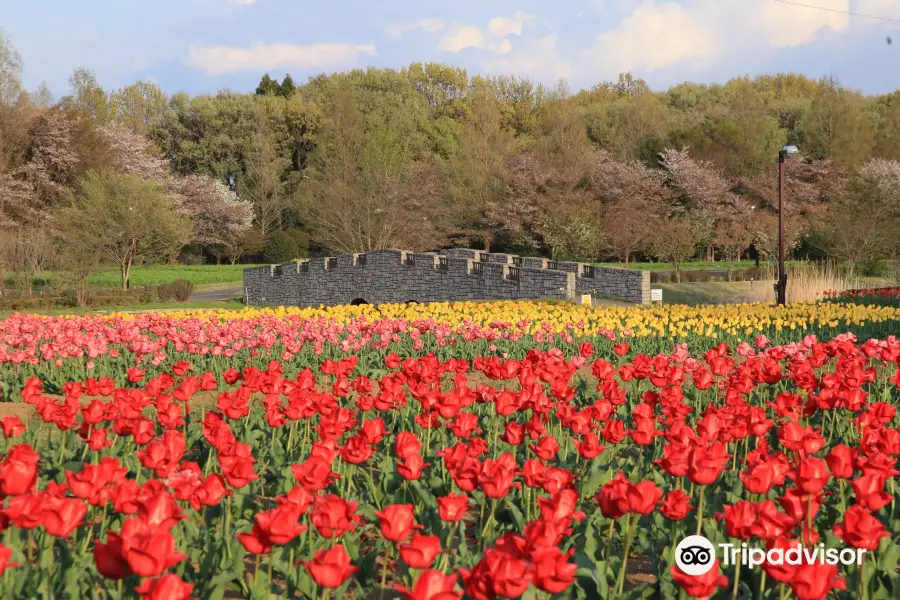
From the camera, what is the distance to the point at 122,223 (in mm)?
36438

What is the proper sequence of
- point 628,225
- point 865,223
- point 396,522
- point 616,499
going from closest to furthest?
point 396,522, point 616,499, point 865,223, point 628,225

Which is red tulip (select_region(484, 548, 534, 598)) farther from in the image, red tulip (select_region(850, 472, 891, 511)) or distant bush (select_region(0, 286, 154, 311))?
distant bush (select_region(0, 286, 154, 311))

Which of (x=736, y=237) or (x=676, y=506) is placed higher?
(x=736, y=237)

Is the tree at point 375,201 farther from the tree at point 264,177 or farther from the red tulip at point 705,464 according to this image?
the red tulip at point 705,464

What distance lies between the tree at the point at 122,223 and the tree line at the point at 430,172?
92 millimetres

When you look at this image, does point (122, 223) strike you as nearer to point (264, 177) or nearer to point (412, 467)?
point (264, 177)

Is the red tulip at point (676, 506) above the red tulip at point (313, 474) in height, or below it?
below

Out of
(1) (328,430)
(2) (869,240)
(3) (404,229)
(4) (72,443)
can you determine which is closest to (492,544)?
(1) (328,430)

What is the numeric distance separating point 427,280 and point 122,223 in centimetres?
1576

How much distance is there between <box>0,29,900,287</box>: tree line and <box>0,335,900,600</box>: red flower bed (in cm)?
2772

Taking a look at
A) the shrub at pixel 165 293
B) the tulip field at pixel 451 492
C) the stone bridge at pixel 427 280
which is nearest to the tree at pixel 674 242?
the stone bridge at pixel 427 280

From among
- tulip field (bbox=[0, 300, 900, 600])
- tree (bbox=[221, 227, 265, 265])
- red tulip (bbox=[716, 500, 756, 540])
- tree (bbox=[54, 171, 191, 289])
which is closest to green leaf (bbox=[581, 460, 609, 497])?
tulip field (bbox=[0, 300, 900, 600])

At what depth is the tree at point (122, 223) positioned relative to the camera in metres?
35.8

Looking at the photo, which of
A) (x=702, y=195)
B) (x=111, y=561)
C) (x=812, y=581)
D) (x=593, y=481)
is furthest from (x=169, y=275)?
(x=812, y=581)
